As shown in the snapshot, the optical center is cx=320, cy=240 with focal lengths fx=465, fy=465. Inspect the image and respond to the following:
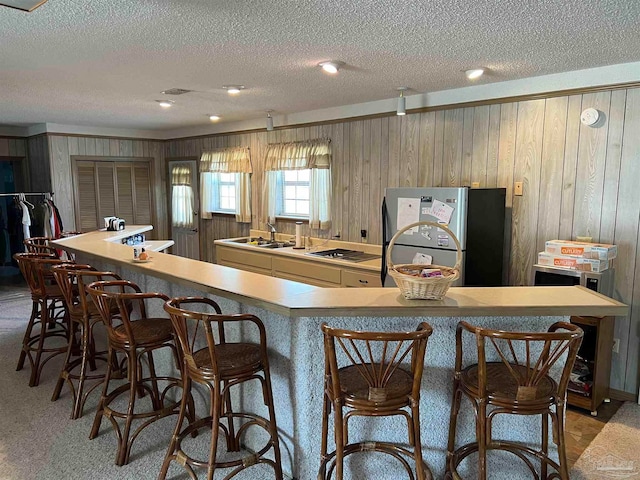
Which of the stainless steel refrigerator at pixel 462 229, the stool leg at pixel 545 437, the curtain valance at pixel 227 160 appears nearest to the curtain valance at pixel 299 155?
the curtain valance at pixel 227 160

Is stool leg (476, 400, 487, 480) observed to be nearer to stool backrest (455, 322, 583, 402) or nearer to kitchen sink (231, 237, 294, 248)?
stool backrest (455, 322, 583, 402)

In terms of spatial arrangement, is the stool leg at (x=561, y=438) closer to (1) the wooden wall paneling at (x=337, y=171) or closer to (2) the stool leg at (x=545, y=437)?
(2) the stool leg at (x=545, y=437)

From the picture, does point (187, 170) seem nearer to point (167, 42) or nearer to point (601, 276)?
point (167, 42)

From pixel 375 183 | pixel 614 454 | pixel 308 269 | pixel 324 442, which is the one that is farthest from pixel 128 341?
pixel 375 183

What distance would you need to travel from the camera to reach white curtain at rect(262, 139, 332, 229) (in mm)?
5238

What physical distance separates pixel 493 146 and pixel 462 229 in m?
0.88

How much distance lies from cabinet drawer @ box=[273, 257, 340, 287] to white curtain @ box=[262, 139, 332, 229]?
62 centimetres

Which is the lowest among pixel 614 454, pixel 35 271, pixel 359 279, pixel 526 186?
pixel 614 454

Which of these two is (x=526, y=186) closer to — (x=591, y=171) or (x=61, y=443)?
(x=591, y=171)

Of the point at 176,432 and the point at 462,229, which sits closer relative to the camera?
the point at 176,432

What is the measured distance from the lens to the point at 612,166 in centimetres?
331

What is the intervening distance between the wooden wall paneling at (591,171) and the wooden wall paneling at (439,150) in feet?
3.76

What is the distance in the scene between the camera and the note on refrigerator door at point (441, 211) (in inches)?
140

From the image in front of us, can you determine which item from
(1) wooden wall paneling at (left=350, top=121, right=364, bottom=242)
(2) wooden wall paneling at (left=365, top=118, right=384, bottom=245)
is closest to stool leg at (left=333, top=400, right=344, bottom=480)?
(2) wooden wall paneling at (left=365, top=118, right=384, bottom=245)
